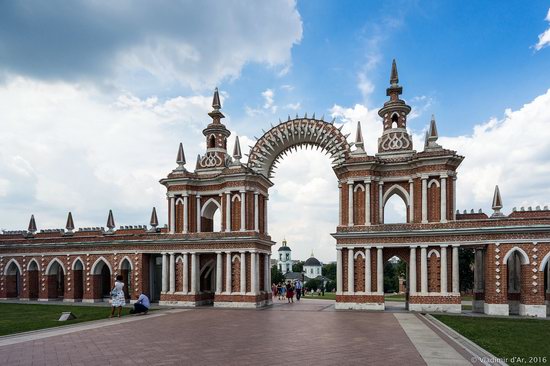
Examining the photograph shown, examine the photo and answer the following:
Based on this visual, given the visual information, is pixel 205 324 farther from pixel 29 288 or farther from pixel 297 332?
pixel 29 288

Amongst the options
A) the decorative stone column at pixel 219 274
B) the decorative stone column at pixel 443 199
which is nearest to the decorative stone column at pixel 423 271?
the decorative stone column at pixel 443 199

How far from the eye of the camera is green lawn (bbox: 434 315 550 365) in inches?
489

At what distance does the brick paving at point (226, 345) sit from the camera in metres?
11.7

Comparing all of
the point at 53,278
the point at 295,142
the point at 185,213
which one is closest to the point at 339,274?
the point at 295,142

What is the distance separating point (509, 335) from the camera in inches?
645

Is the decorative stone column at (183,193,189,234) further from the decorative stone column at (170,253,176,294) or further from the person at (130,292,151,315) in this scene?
the person at (130,292,151,315)

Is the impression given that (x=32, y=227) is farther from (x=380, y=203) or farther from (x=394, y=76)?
(x=394, y=76)

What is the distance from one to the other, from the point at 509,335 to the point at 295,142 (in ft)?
64.6

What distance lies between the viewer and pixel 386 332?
16922mm

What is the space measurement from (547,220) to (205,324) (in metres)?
19.6

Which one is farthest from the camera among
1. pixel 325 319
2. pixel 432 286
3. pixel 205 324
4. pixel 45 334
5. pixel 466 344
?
pixel 432 286

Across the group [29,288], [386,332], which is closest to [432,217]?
[386,332]

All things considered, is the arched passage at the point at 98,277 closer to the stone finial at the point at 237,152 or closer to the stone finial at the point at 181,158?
the stone finial at the point at 181,158

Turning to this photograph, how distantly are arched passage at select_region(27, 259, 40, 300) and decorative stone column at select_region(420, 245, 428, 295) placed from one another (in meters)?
31.3
